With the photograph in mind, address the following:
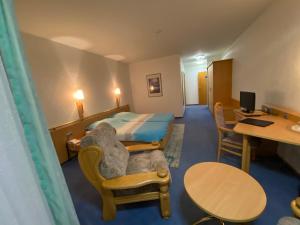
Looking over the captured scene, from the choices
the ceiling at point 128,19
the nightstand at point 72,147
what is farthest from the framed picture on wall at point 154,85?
the nightstand at point 72,147

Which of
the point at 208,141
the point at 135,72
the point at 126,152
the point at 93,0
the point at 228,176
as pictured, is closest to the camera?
the point at 228,176

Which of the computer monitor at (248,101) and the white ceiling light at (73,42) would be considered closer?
the computer monitor at (248,101)

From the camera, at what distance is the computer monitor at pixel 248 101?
105 inches

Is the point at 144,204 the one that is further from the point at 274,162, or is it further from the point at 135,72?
the point at 135,72

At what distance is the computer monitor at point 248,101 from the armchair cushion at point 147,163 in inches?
80.6

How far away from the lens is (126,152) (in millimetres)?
1985

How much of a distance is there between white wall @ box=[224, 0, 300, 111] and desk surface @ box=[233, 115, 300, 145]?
0.32 meters

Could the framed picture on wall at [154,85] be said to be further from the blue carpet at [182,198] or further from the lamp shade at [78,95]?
the blue carpet at [182,198]

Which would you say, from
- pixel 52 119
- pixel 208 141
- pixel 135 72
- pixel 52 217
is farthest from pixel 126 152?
pixel 135 72

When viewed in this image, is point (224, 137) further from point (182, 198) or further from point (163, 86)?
point (163, 86)

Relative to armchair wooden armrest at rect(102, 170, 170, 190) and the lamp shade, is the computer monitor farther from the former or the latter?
the lamp shade

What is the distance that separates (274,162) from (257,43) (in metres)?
2.31

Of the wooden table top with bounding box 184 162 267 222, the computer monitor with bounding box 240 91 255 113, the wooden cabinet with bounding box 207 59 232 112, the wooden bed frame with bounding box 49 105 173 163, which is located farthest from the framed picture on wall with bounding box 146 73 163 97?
the wooden table top with bounding box 184 162 267 222

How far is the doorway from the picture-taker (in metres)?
8.19
